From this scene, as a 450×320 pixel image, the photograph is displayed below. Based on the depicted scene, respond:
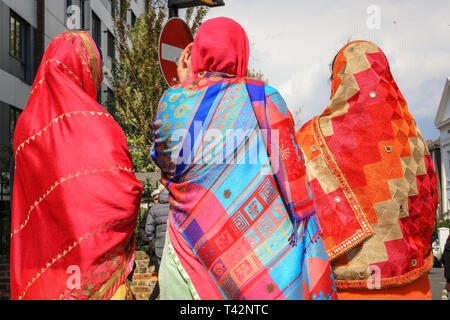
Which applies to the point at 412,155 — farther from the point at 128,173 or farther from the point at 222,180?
the point at 128,173

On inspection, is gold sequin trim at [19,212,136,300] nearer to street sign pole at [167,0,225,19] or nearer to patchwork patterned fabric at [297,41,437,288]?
patchwork patterned fabric at [297,41,437,288]

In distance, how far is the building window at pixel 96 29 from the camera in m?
22.2

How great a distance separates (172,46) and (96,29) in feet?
64.3

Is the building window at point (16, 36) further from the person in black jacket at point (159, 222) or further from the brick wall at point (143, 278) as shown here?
the person in black jacket at point (159, 222)

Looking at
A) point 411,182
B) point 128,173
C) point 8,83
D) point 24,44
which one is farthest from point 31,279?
point 24,44

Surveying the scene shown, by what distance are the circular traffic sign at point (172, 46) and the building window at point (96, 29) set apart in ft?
61.3

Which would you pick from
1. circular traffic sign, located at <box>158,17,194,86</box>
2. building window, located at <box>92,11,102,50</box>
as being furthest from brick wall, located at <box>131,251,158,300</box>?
building window, located at <box>92,11,102,50</box>

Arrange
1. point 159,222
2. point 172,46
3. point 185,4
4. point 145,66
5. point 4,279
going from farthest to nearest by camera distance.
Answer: point 145,66 → point 4,279 → point 159,222 → point 185,4 → point 172,46

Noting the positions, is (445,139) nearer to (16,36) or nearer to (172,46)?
(16,36)

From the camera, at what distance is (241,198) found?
238cm


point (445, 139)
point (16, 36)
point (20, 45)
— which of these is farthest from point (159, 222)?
point (445, 139)

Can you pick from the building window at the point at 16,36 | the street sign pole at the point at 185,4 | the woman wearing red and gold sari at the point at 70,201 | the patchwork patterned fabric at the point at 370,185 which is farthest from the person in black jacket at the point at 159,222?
the building window at the point at 16,36

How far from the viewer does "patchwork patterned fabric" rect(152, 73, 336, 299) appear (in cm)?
235

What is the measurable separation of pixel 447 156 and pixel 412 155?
3709cm
